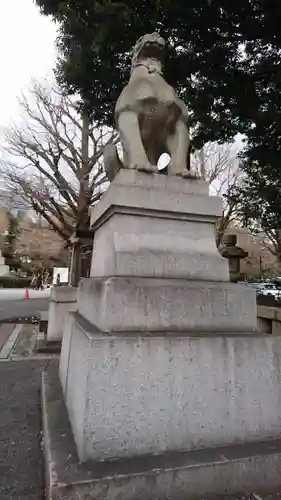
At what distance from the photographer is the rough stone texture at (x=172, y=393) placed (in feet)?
6.14

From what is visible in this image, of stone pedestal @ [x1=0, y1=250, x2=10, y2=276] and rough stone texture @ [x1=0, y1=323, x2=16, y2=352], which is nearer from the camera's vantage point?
rough stone texture @ [x1=0, y1=323, x2=16, y2=352]

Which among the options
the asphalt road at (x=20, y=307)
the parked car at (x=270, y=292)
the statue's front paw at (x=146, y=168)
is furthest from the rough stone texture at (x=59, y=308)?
the parked car at (x=270, y=292)

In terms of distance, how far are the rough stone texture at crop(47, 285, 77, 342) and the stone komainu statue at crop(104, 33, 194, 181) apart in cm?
441

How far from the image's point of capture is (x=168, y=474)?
1754 millimetres

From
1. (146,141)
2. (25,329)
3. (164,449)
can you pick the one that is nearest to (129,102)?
(146,141)

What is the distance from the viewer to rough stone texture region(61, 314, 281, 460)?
187cm

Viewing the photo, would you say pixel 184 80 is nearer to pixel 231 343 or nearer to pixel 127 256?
pixel 127 256

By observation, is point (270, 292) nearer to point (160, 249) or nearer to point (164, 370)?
point (160, 249)

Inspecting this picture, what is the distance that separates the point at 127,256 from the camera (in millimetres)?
2355

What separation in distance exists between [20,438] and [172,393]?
1537 mm

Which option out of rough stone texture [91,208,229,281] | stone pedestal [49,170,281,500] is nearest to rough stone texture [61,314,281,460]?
stone pedestal [49,170,281,500]

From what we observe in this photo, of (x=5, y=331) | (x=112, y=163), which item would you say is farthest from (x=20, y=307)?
(x=112, y=163)

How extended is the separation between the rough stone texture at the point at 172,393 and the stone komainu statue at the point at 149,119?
4.75 ft

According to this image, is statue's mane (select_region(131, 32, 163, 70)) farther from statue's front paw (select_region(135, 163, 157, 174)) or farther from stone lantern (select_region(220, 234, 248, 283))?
stone lantern (select_region(220, 234, 248, 283))
